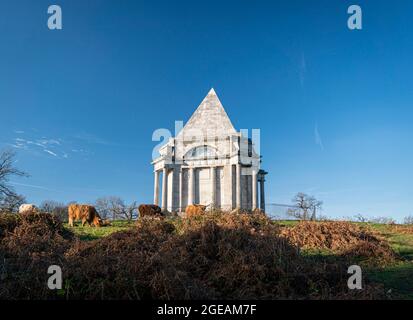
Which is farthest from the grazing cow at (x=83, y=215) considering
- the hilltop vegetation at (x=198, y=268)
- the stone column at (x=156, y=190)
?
the stone column at (x=156, y=190)

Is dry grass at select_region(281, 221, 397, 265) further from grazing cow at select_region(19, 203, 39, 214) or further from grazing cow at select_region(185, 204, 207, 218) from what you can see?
grazing cow at select_region(19, 203, 39, 214)

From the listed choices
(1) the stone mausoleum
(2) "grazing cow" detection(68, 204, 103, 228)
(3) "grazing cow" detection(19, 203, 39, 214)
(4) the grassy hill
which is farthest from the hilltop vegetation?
(1) the stone mausoleum

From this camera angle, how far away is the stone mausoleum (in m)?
34.1

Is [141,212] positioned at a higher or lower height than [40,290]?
higher

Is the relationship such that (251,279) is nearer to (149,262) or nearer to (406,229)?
(149,262)

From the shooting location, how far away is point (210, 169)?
115ft

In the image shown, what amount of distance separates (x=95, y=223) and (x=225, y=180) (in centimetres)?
1632

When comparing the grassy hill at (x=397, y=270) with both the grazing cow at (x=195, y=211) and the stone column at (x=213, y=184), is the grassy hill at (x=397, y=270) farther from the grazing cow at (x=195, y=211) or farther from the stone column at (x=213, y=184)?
the stone column at (x=213, y=184)

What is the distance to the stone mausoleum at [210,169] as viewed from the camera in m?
34.1

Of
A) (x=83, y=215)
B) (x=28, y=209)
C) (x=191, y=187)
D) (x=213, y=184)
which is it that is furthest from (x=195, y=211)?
(x=191, y=187)

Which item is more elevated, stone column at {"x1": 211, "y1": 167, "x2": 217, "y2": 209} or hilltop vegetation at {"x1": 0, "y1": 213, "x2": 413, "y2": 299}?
stone column at {"x1": 211, "y1": 167, "x2": 217, "y2": 209}

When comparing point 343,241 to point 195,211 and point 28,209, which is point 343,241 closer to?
point 195,211

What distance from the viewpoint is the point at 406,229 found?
66.4 ft
